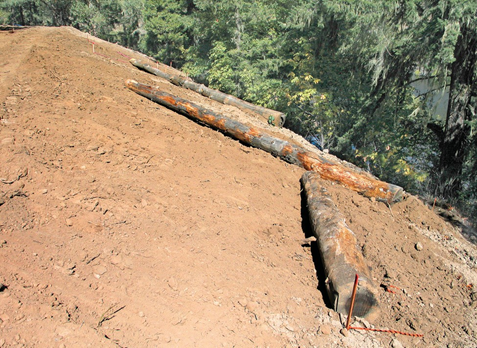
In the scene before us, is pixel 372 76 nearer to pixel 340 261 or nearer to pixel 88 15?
pixel 340 261

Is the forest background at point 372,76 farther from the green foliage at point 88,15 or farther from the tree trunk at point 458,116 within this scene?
the green foliage at point 88,15

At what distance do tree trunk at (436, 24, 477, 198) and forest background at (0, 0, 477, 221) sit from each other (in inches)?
1.1

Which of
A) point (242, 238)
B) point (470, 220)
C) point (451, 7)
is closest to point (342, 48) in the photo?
point (451, 7)

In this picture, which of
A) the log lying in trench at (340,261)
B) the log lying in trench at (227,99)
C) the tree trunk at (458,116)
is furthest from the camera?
the log lying in trench at (227,99)

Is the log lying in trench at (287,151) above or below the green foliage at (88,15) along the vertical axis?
below

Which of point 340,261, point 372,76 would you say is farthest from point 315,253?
point 372,76

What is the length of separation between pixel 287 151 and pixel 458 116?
5.62 metres

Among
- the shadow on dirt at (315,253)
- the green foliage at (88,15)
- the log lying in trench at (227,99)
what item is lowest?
the shadow on dirt at (315,253)

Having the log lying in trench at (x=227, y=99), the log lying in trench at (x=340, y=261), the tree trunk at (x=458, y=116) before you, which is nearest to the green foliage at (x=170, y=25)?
the log lying in trench at (x=227, y=99)

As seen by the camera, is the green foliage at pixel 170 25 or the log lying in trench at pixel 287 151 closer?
the log lying in trench at pixel 287 151

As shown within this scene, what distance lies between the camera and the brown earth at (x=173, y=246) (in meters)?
3.68

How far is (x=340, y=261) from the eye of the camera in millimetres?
4617

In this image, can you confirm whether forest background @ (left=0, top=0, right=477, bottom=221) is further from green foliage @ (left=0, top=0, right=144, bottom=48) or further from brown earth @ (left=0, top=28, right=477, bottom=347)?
green foliage @ (left=0, top=0, right=144, bottom=48)

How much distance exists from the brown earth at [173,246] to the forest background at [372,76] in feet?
11.8
